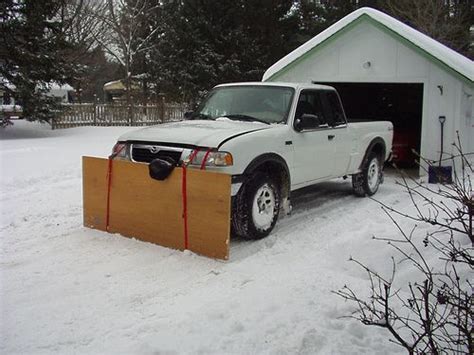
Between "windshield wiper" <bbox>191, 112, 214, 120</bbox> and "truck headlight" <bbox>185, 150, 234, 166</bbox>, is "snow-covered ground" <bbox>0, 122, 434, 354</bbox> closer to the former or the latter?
"truck headlight" <bbox>185, 150, 234, 166</bbox>

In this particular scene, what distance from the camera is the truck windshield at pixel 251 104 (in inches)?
278

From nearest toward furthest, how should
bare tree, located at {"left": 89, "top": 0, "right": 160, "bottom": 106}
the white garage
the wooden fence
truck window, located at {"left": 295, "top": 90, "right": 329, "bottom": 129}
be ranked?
truck window, located at {"left": 295, "top": 90, "right": 329, "bottom": 129} → the white garage → the wooden fence → bare tree, located at {"left": 89, "top": 0, "right": 160, "bottom": 106}

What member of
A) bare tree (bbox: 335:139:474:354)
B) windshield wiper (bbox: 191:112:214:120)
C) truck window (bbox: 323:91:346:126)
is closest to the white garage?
truck window (bbox: 323:91:346:126)

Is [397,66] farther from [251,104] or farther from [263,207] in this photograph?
[263,207]

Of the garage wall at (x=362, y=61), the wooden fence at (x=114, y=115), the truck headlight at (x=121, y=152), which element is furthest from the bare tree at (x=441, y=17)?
the truck headlight at (x=121, y=152)

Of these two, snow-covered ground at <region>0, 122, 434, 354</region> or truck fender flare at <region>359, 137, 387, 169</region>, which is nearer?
snow-covered ground at <region>0, 122, 434, 354</region>

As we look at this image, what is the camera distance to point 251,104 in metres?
7.27

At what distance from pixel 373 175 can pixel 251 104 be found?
3.29m

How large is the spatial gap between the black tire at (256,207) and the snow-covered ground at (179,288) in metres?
0.18

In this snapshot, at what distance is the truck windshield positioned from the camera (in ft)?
23.1

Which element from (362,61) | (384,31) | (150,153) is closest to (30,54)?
(362,61)

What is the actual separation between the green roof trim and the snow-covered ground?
4.61 m

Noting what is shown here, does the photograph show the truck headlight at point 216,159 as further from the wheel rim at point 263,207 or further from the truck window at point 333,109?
the truck window at point 333,109

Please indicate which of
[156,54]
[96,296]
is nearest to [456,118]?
[96,296]
